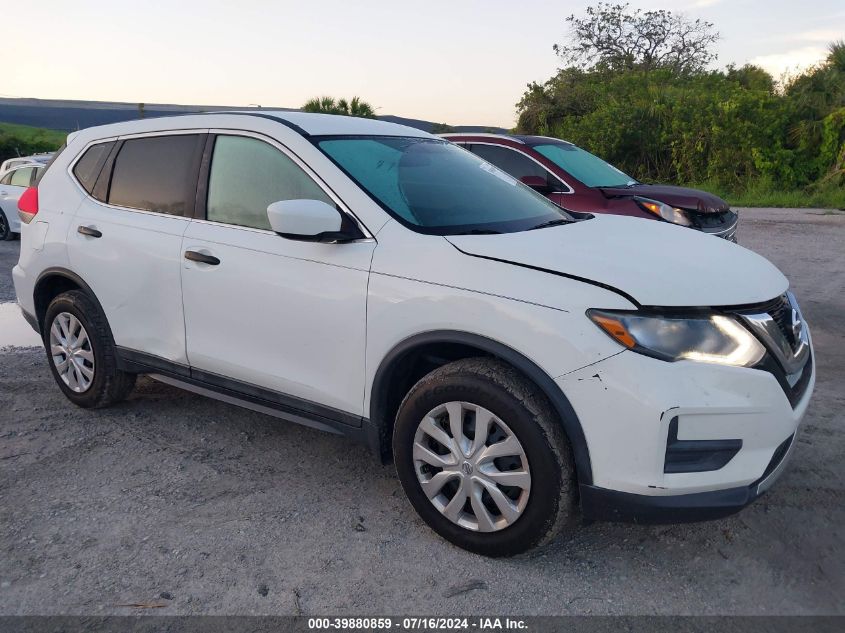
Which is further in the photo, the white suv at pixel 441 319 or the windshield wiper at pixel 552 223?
the windshield wiper at pixel 552 223

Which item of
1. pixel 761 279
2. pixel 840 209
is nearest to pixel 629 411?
pixel 761 279

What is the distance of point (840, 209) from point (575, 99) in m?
10.6

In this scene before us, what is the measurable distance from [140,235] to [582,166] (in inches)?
A: 204

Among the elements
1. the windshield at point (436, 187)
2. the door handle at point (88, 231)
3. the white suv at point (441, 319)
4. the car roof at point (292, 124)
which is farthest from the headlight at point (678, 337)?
the door handle at point (88, 231)

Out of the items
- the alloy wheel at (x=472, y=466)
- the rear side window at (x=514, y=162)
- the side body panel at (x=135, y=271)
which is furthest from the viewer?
the rear side window at (x=514, y=162)

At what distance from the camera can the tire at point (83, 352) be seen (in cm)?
428

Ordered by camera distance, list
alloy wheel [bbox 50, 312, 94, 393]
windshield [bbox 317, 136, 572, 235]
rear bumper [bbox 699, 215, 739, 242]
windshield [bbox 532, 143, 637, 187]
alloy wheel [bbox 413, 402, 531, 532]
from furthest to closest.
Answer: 1. windshield [bbox 532, 143, 637, 187]
2. rear bumper [bbox 699, 215, 739, 242]
3. alloy wheel [bbox 50, 312, 94, 393]
4. windshield [bbox 317, 136, 572, 235]
5. alloy wheel [bbox 413, 402, 531, 532]

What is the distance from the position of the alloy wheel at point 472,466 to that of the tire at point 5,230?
12.8 meters

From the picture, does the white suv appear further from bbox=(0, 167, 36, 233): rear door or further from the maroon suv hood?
bbox=(0, 167, 36, 233): rear door

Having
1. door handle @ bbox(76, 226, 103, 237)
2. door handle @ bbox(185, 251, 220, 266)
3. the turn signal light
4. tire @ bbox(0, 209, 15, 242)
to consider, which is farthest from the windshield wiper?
tire @ bbox(0, 209, 15, 242)

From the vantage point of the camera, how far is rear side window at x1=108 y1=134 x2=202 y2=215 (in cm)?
391

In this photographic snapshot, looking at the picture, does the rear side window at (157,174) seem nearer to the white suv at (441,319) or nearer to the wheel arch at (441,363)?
the white suv at (441,319)

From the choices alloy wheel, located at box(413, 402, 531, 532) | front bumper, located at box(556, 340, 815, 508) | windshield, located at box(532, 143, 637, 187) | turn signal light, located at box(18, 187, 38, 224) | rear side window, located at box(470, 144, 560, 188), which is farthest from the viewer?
windshield, located at box(532, 143, 637, 187)

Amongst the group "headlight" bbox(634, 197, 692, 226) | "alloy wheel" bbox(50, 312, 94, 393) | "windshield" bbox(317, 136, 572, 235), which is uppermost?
"windshield" bbox(317, 136, 572, 235)
